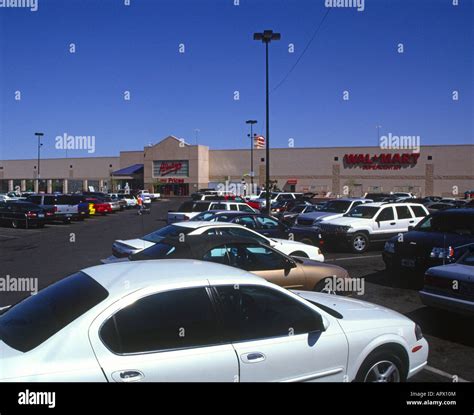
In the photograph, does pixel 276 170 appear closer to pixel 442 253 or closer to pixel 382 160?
pixel 382 160

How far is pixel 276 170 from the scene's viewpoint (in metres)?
72.6

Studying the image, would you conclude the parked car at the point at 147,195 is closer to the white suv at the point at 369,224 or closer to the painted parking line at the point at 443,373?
the white suv at the point at 369,224

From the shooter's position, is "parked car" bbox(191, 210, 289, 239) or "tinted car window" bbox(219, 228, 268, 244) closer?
"tinted car window" bbox(219, 228, 268, 244)

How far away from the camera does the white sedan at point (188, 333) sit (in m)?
3.28

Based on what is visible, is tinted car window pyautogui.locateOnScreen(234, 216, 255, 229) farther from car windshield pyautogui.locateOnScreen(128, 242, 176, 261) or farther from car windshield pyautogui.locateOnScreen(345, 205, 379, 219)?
car windshield pyautogui.locateOnScreen(345, 205, 379, 219)

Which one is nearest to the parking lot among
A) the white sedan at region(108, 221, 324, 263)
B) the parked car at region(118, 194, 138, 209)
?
the white sedan at region(108, 221, 324, 263)

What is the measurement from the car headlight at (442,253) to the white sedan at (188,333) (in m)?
5.35

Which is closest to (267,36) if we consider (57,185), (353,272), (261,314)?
(353,272)

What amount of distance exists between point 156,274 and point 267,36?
2039 cm

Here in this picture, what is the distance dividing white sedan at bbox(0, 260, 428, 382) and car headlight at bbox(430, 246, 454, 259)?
5346 mm

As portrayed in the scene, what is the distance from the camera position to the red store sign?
216 ft

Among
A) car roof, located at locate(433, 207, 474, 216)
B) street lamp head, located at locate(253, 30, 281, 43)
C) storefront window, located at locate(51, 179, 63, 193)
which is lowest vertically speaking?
car roof, located at locate(433, 207, 474, 216)
